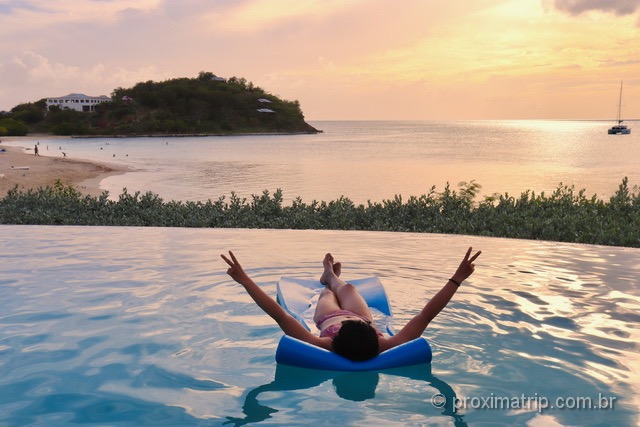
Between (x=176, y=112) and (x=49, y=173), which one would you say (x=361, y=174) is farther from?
(x=176, y=112)

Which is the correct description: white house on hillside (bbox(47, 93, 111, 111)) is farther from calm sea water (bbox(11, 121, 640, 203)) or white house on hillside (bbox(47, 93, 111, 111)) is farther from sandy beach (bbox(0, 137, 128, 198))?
sandy beach (bbox(0, 137, 128, 198))

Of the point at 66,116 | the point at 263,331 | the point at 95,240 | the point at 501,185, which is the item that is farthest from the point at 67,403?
the point at 66,116

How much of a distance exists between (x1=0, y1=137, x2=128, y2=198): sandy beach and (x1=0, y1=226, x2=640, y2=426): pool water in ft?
79.8

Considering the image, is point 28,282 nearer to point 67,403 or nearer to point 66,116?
point 67,403

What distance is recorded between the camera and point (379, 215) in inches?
489

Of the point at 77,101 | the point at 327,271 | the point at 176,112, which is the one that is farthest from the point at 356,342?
the point at 77,101

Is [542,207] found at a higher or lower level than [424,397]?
higher

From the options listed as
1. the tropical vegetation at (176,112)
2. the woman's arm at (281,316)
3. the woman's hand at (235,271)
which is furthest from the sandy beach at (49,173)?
the tropical vegetation at (176,112)

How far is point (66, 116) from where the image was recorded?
4437 inches

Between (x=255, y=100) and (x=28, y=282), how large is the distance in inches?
4927

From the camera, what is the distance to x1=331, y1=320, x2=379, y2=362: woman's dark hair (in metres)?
4.43

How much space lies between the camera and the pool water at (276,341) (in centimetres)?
409

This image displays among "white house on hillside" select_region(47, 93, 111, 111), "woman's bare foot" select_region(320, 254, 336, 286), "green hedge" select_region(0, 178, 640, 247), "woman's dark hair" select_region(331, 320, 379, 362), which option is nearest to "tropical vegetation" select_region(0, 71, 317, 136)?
"white house on hillside" select_region(47, 93, 111, 111)

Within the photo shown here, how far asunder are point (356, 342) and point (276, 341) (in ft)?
3.66
